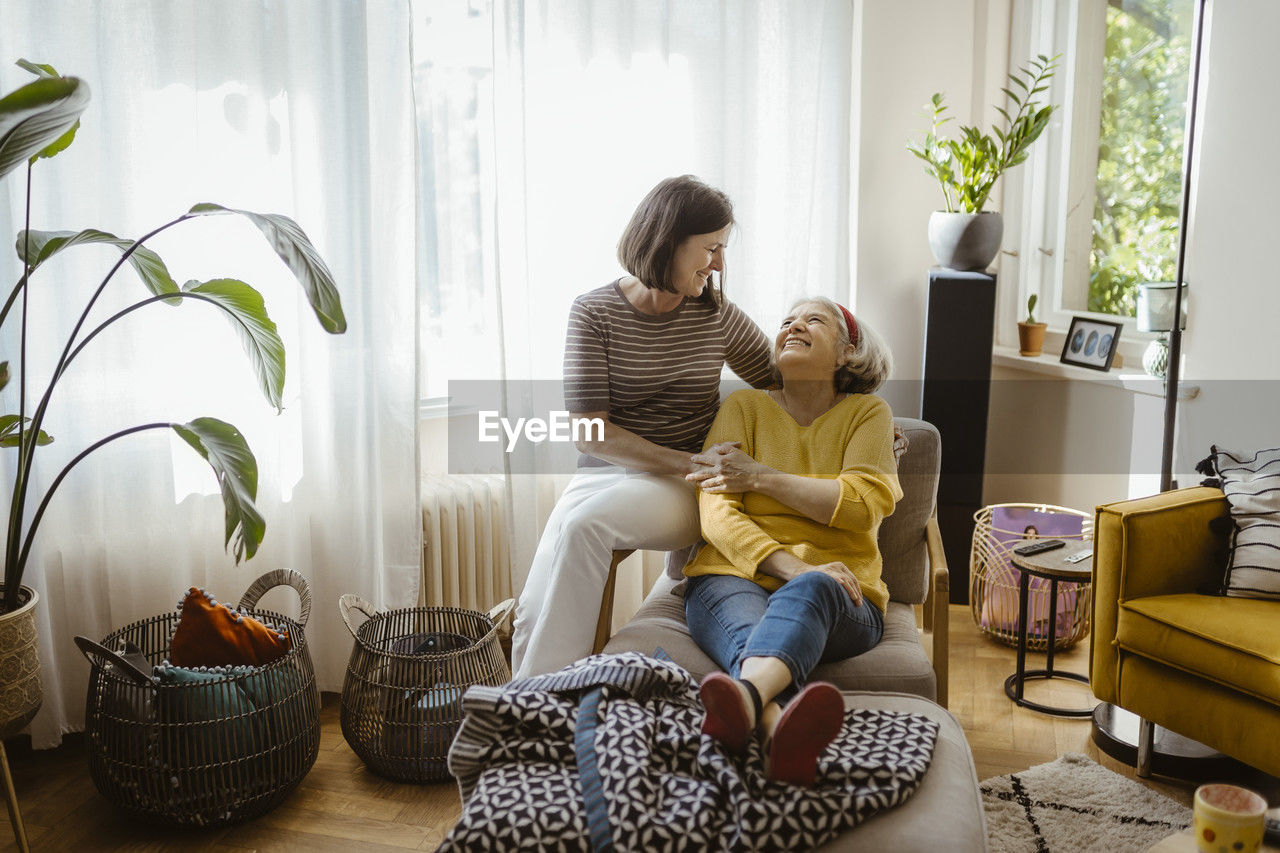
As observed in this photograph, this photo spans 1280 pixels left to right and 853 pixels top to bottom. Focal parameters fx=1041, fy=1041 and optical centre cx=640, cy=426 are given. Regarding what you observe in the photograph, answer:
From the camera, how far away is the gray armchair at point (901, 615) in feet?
6.62

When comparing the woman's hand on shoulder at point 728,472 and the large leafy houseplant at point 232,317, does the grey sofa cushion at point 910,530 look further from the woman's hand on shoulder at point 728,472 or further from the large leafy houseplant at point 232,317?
the large leafy houseplant at point 232,317

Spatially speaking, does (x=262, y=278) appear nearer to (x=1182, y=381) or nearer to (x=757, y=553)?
(x=757, y=553)

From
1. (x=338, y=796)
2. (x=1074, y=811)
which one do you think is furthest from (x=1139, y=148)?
(x=338, y=796)

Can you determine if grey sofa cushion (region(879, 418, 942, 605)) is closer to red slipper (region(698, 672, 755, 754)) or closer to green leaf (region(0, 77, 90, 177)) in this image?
red slipper (region(698, 672, 755, 754))

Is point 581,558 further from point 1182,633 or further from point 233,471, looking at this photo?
point 1182,633

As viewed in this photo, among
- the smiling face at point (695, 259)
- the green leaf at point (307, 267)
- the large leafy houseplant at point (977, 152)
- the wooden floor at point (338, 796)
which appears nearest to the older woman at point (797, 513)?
the smiling face at point (695, 259)

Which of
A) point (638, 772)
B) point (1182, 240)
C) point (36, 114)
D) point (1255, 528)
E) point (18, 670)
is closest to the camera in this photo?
point (638, 772)

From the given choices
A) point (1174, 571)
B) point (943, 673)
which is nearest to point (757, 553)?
point (943, 673)

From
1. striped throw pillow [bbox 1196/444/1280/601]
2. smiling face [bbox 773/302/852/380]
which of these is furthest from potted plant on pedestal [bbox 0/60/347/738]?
striped throw pillow [bbox 1196/444/1280/601]

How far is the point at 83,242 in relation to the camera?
6.92 ft

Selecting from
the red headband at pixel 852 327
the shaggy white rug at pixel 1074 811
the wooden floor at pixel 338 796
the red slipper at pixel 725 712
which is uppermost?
the red headband at pixel 852 327

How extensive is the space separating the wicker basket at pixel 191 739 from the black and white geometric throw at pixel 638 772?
0.75 metres

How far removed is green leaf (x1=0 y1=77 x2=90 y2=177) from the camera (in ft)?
5.48

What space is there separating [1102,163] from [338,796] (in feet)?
9.80
